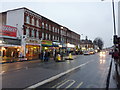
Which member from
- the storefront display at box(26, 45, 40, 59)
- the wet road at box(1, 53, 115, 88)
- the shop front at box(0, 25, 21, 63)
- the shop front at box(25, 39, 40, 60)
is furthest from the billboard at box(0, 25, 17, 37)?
the wet road at box(1, 53, 115, 88)

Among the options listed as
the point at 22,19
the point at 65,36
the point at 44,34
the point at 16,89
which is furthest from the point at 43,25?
the point at 16,89

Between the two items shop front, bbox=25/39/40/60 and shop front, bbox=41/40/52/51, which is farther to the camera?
shop front, bbox=41/40/52/51

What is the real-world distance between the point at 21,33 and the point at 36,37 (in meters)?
5.06

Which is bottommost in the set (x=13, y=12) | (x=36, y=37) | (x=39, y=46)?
(x=39, y=46)

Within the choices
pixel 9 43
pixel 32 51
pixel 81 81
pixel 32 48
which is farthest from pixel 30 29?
pixel 81 81

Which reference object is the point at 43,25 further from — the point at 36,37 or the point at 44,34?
the point at 36,37

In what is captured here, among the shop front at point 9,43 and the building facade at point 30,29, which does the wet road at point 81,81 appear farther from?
the building facade at point 30,29

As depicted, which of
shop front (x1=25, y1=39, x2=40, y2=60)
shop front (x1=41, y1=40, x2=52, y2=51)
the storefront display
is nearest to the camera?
shop front (x1=25, y1=39, x2=40, y2=60)

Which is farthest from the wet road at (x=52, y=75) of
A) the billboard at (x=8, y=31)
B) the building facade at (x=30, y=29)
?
the building facade at (x=30, y=29)

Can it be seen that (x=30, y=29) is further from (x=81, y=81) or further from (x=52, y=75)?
(x=81, y=81)

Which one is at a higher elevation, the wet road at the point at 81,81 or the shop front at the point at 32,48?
the shop front at the point at 32,48

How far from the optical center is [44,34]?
32.7 meters

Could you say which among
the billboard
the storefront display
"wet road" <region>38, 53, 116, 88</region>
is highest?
the billboard

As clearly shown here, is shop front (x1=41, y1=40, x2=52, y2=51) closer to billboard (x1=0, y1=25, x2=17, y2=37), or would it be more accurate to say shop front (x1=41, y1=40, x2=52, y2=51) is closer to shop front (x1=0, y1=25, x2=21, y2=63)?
shop front (x1=0, y1=25, x2=21, y2=63)
